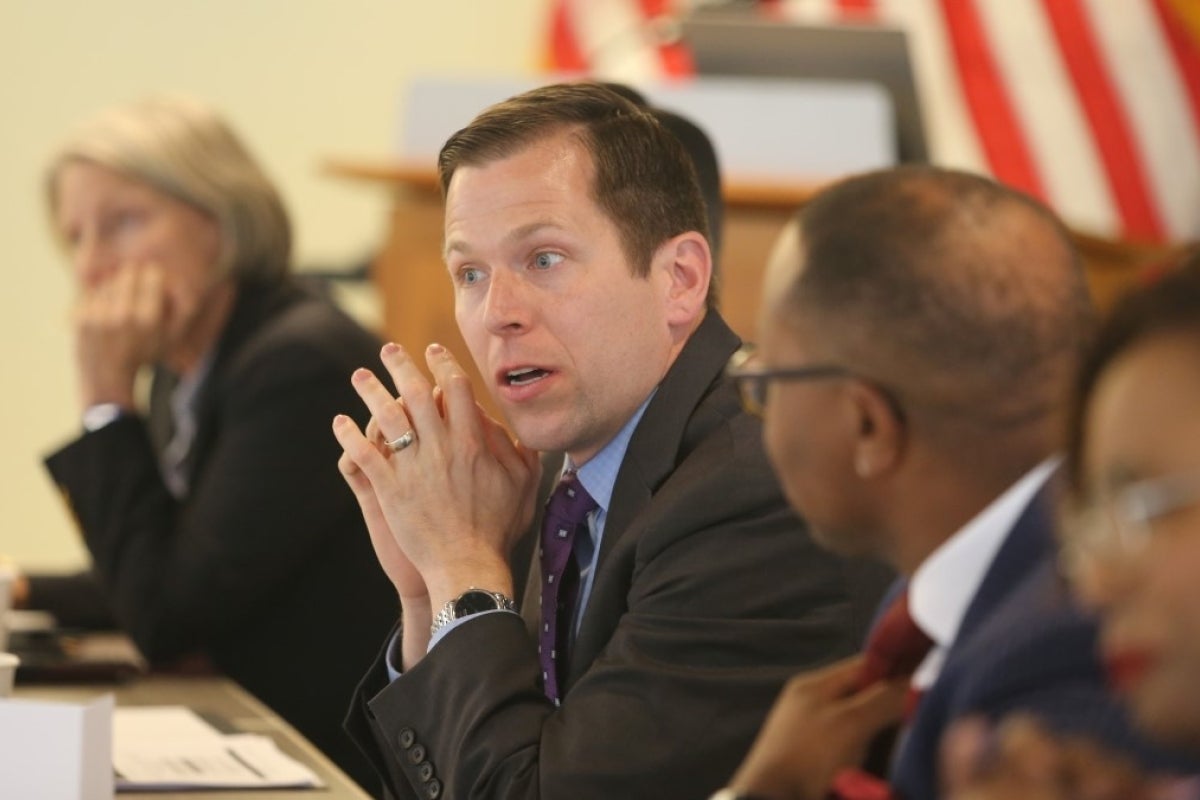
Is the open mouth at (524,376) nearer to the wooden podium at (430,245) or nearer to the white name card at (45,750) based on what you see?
the white name card at (45,750)

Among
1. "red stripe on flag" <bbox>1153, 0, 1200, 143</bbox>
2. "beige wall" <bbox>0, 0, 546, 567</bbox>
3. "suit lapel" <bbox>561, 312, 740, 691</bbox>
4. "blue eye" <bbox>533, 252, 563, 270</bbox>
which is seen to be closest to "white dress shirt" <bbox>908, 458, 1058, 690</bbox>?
"suit lapel" <bbox>561, 312, 740, 691</bbox>

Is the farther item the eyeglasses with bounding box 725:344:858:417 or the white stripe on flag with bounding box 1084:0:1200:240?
the white stripe on flag with bounding box 1084:0:1200:240

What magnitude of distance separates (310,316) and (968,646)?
71.1 inches

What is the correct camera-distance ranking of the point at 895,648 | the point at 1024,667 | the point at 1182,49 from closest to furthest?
the point at 1024,667, the point at 895,648, the point at 1182,49

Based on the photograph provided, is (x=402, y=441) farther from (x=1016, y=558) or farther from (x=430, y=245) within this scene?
(x=430, y=245)

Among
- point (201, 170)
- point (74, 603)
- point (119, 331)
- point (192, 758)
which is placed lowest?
point (74, 603)

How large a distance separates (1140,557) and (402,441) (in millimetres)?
984

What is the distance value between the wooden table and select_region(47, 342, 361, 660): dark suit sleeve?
103 millimetres

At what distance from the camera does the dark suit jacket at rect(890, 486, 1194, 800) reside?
37.8 inches

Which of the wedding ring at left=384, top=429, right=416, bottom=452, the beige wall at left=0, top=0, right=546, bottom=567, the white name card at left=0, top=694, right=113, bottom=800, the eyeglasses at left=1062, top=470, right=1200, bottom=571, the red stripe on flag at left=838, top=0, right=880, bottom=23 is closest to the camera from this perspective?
the eyeglasses at left=1062, top=470, right=1200, bottom=571

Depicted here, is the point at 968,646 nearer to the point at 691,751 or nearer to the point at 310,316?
the point at 691,751

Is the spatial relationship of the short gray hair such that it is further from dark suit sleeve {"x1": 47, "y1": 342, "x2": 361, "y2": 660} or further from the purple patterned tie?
the purple patterned tie

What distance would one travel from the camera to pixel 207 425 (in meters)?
2.72

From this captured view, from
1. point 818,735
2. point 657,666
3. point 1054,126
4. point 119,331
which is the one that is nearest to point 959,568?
point 818,735
